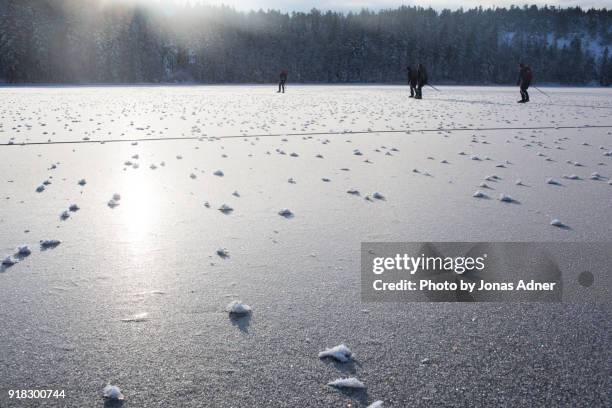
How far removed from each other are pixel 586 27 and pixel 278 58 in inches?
5607

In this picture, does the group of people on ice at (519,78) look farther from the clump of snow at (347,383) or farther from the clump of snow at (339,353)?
the clump of snow at (347,383)

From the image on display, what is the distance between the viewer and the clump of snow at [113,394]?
1.90 m

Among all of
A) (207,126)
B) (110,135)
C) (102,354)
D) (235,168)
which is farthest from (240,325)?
(207,126)

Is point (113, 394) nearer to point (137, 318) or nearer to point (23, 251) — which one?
point (137, 318)

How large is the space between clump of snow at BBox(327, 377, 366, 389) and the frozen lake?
0.05 metres

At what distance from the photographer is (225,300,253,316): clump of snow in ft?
8.57

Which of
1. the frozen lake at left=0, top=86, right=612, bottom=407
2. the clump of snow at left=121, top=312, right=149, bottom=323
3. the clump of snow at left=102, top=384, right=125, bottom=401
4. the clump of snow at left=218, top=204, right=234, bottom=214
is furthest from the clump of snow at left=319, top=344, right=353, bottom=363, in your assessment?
the clump of snow at left=218, top=204, right=234, bottom=214

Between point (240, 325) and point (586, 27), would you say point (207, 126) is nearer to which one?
point (240, 325)

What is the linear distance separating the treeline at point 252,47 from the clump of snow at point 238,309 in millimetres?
99990

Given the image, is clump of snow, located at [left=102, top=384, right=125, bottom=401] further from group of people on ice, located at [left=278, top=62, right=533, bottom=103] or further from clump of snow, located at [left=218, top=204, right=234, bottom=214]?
group of people on ice, located at [left=278, top=62, right=533, bottom=103]

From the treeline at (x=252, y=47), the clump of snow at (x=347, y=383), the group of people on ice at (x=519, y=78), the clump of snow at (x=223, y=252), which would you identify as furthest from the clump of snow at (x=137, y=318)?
the treeline at (x=252, y=47)

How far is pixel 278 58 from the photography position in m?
118

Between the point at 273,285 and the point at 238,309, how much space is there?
0.44m

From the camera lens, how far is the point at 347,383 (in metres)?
2.00
